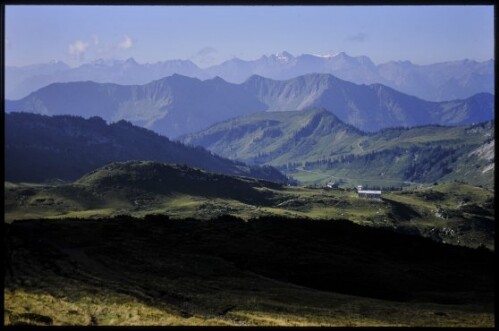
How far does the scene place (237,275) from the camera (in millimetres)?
45500

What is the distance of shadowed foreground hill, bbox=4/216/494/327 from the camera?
2695 cm

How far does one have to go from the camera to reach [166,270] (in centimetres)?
4388

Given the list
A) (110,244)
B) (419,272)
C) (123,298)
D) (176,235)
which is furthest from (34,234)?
(419,272)

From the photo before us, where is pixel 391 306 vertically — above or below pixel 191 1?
below

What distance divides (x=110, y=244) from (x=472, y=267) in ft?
130

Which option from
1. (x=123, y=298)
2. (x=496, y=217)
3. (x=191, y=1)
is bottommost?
(x=123, y=298)

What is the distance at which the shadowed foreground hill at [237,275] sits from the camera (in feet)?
88.4

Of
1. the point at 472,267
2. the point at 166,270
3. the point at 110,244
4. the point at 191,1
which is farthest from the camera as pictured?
the point at 472,267

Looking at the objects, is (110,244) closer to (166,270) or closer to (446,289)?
(166,270)

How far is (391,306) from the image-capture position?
1452 inches

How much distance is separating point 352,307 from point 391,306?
141 inches

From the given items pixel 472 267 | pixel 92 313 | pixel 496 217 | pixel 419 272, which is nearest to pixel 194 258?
pixel 419 272

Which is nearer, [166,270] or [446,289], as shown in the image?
[166,270]

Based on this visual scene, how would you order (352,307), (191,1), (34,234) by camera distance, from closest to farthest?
1. (191,1)
2. (352,307)
3. (34,234)
